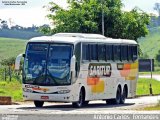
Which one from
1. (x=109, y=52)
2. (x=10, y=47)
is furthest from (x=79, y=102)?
(x=10, y=47)

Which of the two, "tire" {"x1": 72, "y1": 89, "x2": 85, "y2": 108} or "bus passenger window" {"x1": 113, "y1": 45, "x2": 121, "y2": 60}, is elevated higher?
"bus passenger window" {"x1": 113, "y1": 45, "x2": 121, "y2": 60}

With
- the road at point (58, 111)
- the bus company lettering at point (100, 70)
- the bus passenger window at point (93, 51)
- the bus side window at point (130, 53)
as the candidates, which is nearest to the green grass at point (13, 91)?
the road at point (58, 111)

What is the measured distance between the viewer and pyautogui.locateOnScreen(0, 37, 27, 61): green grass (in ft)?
558

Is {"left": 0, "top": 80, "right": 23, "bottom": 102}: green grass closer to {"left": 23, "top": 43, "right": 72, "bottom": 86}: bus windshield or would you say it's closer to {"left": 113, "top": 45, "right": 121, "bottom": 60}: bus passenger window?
{"left": 113, "top": 45, "right": 121, "bottom": 60}: bus passenger window

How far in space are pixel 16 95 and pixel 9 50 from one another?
130287mm

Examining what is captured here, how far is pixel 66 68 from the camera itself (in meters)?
33.3

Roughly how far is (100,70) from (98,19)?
91.8 feet

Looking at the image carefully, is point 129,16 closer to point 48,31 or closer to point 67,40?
point 48,31

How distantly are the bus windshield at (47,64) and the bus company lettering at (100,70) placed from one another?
264cm

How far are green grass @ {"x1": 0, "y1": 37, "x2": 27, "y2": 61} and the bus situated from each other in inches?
5086

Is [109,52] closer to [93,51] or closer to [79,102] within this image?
[93,51]

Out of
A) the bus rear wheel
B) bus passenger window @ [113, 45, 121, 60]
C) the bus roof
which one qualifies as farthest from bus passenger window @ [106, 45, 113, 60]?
the bus rear wheel

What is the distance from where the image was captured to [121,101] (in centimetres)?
4059

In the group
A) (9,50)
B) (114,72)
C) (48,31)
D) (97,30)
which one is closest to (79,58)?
(114,72)
